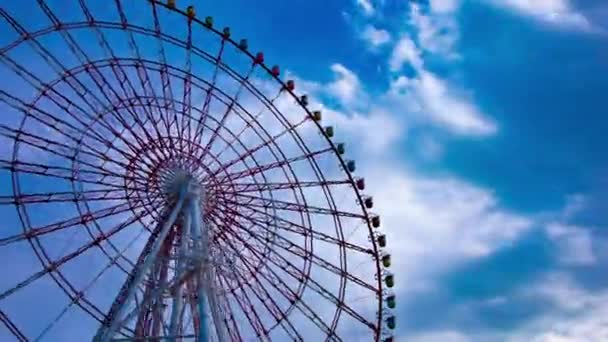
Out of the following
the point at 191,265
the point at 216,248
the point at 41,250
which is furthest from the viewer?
the point at 216,248

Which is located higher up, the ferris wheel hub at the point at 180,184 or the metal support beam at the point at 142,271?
the ferris wheel hub at the point at 180,184

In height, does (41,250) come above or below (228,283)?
below

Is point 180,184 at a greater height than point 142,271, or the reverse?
point 180,184

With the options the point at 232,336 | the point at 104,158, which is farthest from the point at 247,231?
the point at 104,158

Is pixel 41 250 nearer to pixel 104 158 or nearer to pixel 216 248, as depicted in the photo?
pixel 104 158

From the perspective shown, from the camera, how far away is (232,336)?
3581cm

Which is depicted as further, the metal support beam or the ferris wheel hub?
the ferris wheel hub

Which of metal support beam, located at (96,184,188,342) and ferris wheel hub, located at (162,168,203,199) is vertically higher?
ferris wheel hub, located at (162,168,203,199)

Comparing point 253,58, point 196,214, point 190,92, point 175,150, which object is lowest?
point 196,214

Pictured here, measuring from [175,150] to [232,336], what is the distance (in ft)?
27.5

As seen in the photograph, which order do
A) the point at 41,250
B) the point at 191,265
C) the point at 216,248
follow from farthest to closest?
the point at 216,248 → the point at 41,250 → the point at 191,265

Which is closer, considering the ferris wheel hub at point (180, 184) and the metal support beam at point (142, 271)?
the metal support beam at point (142, 271)

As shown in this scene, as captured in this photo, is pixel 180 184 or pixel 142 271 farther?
pixel 180 184

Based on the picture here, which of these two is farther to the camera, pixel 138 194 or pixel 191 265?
pixel 138 194
